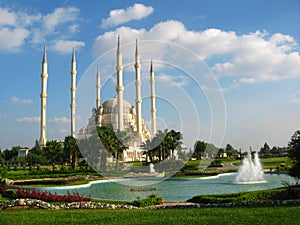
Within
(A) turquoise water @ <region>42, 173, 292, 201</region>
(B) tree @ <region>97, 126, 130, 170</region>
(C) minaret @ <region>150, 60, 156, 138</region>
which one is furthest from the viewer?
(C) minaret @ <region>150, 60, 156, 138</region>

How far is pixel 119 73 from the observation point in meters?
43.9

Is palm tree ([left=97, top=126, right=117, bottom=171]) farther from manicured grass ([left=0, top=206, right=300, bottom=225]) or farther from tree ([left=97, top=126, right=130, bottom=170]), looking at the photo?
manicured grass ([left=0, top=206, right=300, bottom=225])

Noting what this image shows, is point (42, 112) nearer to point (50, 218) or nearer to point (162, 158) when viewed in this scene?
point (162, 158)

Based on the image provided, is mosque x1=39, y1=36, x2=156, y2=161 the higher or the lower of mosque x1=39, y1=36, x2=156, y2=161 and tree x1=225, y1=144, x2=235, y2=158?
the higher

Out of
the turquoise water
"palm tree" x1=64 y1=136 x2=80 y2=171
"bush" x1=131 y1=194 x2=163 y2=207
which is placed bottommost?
the turquoise water

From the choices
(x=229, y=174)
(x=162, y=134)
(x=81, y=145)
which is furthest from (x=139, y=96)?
(x=229, y=174)

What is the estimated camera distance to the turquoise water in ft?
52.5

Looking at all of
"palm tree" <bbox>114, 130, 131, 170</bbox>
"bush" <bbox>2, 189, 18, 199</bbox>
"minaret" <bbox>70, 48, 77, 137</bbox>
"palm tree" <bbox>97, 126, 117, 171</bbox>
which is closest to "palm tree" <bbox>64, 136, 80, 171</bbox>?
"palm tree" <bbox>97, 126, 117, 171</bbox>

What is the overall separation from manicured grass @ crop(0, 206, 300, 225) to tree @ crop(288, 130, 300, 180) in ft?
13.1

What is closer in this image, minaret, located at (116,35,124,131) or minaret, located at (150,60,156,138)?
minaret, located at (116,35,124,131)

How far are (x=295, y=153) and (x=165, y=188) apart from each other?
7936 millimetres

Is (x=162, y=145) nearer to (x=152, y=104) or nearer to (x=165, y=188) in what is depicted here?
(x=152, y=104)

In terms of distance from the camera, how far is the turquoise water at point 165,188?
1599 cm

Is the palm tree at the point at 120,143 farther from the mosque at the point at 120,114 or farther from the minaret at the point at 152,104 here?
the minaret at the point at 152,104
